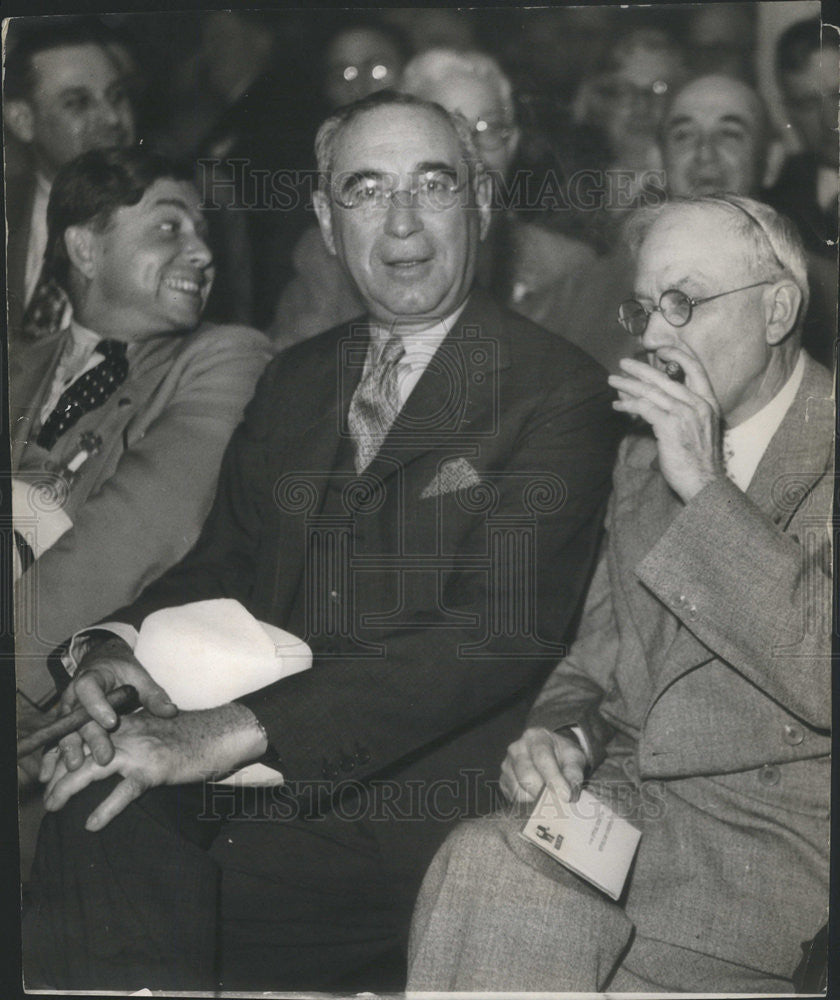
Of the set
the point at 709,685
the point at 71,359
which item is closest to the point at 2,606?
the point at 71,359

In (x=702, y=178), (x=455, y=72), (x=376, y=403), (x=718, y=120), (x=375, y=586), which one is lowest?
(x=375, y=586)

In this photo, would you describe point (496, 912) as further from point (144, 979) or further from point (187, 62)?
point (187, 62)

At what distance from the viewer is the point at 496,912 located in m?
2.45

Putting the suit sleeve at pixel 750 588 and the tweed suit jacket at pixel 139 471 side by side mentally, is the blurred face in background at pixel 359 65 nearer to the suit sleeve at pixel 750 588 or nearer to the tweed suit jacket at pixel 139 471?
the tweed suit jacket at pixel 139 471

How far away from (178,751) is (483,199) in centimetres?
138

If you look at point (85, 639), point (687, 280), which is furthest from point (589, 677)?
point (85, 639)

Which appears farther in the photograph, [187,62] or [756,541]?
[187,62]

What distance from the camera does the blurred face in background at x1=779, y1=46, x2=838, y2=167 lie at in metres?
2.48

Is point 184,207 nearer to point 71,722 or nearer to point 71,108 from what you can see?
point 71,108

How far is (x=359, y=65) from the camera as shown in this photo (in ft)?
8.29

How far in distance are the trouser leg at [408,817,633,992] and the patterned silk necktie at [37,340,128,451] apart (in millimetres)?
1266

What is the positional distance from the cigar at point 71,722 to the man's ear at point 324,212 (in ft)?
3.57

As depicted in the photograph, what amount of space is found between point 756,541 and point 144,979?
168cm

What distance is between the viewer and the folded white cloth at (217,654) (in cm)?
253
